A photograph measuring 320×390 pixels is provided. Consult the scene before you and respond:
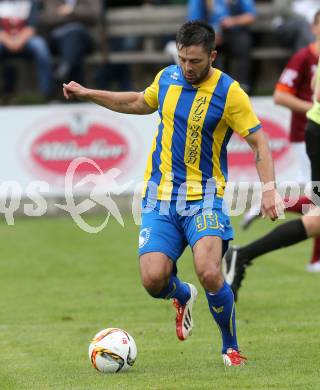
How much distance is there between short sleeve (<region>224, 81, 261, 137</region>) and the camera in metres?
6.16

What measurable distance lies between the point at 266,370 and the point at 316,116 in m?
2.80

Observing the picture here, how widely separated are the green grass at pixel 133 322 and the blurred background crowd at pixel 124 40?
437 centimetres

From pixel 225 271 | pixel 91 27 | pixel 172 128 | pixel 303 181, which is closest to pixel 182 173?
pixel 172 128

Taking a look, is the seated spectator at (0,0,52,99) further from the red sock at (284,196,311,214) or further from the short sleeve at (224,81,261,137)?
the short sleeve at (224,81,261,137)

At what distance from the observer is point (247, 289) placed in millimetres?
9164

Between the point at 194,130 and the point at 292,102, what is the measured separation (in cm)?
346

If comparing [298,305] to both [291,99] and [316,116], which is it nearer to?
[316,116]

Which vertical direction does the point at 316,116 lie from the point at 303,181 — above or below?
above

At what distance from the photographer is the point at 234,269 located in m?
8.20

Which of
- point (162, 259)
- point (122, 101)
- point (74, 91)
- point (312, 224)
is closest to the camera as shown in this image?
point (162, 259)

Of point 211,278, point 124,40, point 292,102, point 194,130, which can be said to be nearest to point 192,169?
point 194,130

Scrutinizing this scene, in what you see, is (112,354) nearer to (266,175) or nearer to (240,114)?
(266,175)

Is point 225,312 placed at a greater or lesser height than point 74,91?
lesser

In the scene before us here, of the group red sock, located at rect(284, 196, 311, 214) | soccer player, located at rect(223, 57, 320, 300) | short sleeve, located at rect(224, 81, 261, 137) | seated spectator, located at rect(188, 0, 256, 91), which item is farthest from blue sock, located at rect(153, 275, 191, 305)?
seated spectator, located at rect(188, 0, 256, 91)
